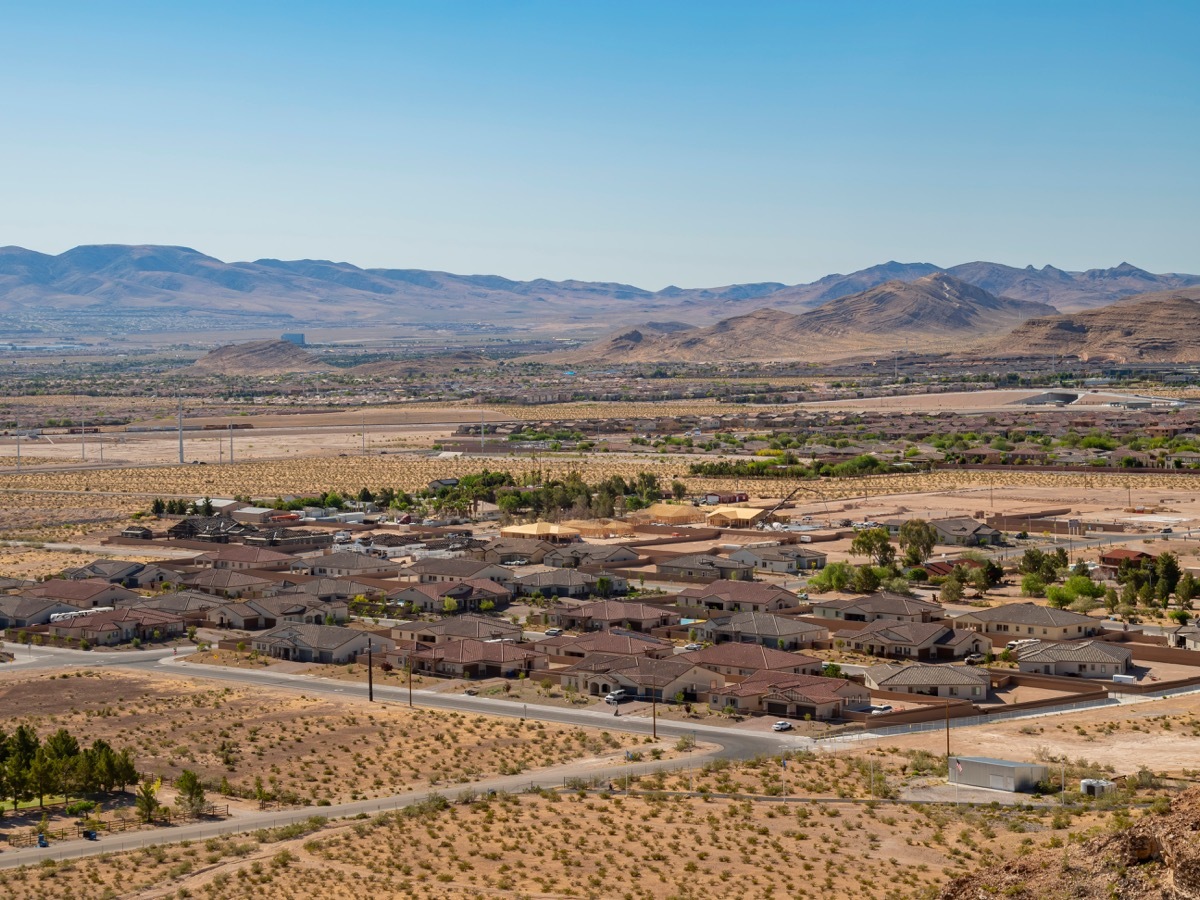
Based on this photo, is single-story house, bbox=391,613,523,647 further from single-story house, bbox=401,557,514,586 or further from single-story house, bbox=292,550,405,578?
single-story house, bbox=292,550,405,578

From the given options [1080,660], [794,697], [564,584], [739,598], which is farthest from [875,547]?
[794,697]

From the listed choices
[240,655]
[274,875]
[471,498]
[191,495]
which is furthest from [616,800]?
[191,495]

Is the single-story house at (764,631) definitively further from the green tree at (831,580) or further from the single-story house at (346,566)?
the single-story house at (346,566)

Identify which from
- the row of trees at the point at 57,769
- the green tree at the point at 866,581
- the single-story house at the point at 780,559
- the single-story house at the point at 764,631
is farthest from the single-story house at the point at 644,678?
the single-story house at the point at 780,559

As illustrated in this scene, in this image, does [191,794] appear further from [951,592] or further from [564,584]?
[951,592]

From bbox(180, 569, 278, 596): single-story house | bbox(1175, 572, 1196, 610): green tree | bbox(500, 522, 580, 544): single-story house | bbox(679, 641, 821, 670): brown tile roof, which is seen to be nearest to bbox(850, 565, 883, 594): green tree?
bbox(1175, 572, 1196, 610): green tree

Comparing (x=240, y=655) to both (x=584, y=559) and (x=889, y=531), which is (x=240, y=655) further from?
(x=889, y=531)
